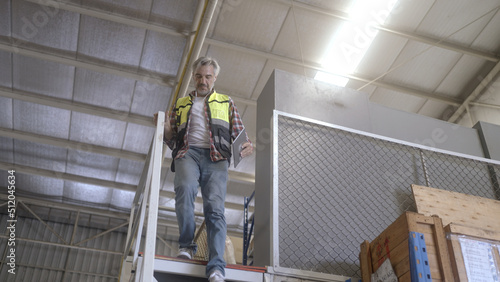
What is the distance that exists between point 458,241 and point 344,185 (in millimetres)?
1830

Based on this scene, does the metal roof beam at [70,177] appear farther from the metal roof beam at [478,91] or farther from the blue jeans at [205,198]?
the blue jeans at [205,198]

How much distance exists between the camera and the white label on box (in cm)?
392

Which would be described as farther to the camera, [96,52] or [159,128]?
[96,52]

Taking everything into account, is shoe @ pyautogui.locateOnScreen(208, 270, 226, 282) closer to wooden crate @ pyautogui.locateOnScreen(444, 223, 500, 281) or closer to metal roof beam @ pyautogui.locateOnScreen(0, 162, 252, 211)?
wooden crate @ pyautogui.locateOnScreen(444, 223, 500, 281)

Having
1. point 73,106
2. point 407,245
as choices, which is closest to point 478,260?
point 407,245

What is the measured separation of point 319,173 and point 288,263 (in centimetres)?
127

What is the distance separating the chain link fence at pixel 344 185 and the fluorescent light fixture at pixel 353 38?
17.1 ft

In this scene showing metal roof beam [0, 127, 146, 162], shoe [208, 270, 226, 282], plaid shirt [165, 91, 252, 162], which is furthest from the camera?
metal roof beam [0, 127, 146, 162]

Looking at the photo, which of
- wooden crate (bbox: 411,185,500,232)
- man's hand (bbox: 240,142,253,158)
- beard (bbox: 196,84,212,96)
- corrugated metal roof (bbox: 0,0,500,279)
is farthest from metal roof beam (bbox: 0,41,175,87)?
wooden crate (bbox: 411,185,500,232)

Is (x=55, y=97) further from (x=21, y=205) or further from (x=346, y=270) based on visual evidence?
(x=346, y=270)

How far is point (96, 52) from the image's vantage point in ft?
37.0

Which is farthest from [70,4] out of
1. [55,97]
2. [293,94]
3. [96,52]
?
[293,94]

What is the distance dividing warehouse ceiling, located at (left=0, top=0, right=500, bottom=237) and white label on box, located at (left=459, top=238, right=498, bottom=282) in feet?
22.6

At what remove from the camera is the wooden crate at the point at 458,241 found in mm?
3887
